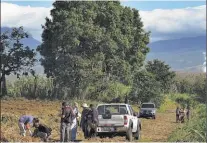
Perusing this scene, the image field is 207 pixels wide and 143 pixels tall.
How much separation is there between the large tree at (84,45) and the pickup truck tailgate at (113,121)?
25.8 meters

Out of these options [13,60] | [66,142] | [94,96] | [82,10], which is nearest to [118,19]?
[82,10]

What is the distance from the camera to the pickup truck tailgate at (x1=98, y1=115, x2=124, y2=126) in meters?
20.4

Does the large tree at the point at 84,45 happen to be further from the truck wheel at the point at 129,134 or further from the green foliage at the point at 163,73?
the truck wheel at the point at 129,134

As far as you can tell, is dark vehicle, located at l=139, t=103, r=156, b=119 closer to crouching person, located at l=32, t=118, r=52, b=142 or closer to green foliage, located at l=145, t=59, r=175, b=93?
crouching person, located at l=32, t=118, r=52, b=142

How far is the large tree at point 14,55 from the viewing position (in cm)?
4741

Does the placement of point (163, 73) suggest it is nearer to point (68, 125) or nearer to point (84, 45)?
point (84, 45)

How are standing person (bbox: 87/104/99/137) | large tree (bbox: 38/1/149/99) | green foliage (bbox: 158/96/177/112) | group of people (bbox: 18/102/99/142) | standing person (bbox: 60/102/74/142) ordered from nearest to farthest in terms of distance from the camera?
group of people (bbox: 18/102/99/142)
standing person (bbox: 60/102/74/142)
standing person (bbox: 87/104/99/137)
large tree (bbox: 38/1/149/99)
green foliage (bbox: 158/96/177/112)

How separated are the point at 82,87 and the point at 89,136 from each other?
92.2 ft

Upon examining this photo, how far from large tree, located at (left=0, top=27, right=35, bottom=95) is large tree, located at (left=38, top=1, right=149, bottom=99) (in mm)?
1725

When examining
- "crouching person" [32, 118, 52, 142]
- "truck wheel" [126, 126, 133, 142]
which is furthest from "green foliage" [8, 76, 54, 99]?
"crouching person" [32, 118, 52, 142]

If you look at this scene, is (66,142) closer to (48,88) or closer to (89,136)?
(89,136)

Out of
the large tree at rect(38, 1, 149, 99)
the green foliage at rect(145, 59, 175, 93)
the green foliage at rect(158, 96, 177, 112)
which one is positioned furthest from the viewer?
the green foliage at rect(145, 59, 175, 93)

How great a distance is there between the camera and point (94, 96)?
51.5 meters

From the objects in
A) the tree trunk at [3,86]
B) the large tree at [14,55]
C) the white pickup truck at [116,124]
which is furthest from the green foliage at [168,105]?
the white pickup truck at [116,124]
